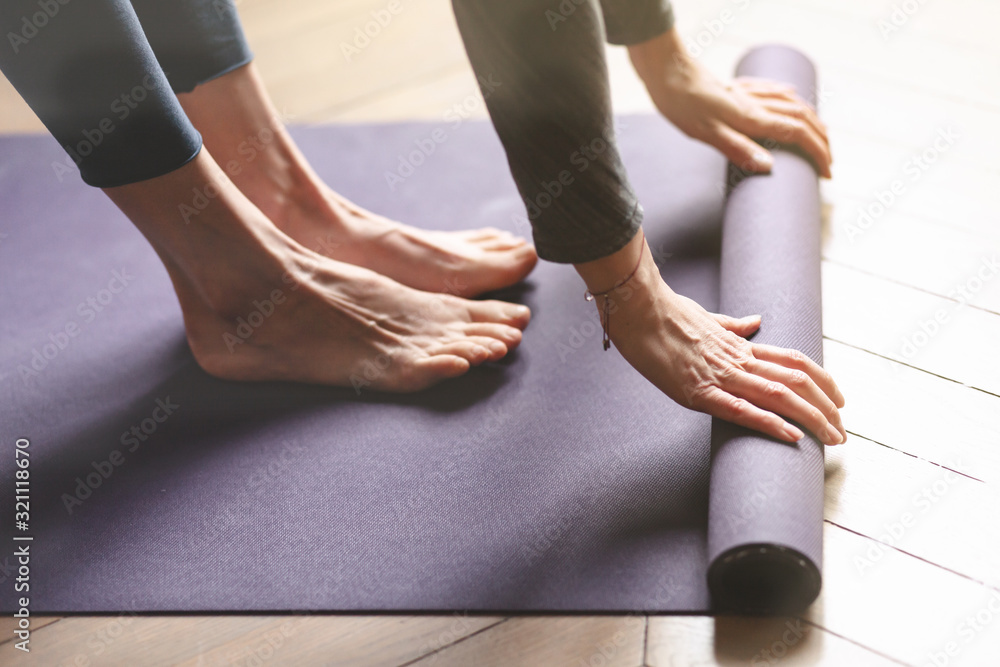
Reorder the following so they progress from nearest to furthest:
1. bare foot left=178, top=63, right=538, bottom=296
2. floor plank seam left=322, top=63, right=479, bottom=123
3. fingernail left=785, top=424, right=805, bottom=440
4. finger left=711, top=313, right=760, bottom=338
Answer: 1. fingernail left=785, top=424, right=805, bottom=440
2. finger left=711, top=313, right=760, bottom=338
3. bare foot left=178, top=63, right=538, bottom=296
4. floor plank seam left=322, top=63, right=479, bottom=123

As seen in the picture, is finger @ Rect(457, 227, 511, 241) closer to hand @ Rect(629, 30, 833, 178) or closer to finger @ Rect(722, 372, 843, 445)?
hand @ Rect(629, 30, 833, 178)

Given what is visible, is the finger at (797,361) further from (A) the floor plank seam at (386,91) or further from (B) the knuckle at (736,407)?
(A) the floor plank seam at (386,91)

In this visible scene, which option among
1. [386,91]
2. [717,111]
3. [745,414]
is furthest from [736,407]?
[386,91]

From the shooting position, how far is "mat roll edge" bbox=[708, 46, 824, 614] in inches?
32.4

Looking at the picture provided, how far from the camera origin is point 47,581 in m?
0.99

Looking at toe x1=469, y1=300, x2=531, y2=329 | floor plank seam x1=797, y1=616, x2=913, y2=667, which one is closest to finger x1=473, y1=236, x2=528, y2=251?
toe x1=469, y1=300, x2=531, y2=329

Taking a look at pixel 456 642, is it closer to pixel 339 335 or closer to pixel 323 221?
pixel 339 335

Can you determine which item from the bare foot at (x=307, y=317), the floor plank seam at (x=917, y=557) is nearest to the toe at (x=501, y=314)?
the bare foot at (x=307, y=317)

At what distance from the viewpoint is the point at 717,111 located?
1.36m

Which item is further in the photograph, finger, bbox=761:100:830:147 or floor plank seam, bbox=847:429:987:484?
finger, bbox=761:100:830:147

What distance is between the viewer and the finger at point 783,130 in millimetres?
1341

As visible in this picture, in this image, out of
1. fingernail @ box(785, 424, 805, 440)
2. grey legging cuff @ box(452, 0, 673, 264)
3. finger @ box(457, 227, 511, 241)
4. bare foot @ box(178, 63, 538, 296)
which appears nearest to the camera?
grey legging cuff @ box(452, 0, 673, 264)

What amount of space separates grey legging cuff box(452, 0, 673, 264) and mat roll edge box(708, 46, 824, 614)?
268mm

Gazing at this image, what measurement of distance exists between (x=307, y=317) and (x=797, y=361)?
2.12 ft
